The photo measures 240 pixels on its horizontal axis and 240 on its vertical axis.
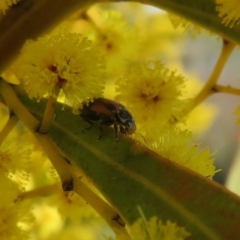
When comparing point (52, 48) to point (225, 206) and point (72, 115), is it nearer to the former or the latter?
point (72, 115)

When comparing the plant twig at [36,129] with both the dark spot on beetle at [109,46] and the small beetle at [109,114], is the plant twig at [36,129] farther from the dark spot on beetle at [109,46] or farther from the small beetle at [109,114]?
the dark spot on beetle at [109,46]

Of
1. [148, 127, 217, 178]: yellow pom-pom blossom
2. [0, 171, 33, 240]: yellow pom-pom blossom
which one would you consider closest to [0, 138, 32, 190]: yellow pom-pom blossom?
[0, 171, 33, 240]: yellow pom-pom blossom

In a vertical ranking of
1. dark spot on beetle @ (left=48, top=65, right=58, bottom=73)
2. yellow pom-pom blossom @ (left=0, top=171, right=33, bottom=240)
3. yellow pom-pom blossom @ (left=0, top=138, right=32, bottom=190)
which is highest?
dark spot on beetle @ (left=48, top=65, right=58, bottom=73)

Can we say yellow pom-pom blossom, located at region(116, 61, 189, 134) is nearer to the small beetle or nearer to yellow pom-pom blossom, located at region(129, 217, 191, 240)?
the small beetle

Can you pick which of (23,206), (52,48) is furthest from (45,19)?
(23,206)

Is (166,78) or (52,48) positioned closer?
(52,48)

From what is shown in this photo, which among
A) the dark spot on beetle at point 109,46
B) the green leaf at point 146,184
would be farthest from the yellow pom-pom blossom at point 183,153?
the dark spot on beetle at point 109,46

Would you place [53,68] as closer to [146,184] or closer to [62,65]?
[62,65]
